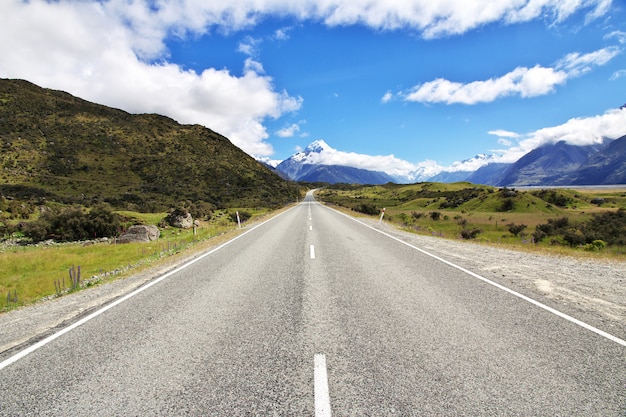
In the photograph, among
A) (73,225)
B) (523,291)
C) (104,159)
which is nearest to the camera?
(523,291)

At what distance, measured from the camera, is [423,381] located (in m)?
3.36

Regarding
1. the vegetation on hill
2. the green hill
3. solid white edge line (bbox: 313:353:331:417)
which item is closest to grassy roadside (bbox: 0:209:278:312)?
solid white edge line (bbox: 313:353:331:417)

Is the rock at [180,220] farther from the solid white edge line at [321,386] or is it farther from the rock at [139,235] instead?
the solid white edge line at [321,386]

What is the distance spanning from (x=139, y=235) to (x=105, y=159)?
48420mm

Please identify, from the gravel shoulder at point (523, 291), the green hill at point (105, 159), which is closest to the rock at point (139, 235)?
the gravel shoulder at point (523, 291)

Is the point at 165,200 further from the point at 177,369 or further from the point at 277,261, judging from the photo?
the point at 177,369

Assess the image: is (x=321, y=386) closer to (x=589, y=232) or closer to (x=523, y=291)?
(x=523, y=291)

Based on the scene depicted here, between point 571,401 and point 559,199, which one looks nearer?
point 571,401

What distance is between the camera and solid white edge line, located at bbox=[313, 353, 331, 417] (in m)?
2.88

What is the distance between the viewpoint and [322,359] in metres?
3.84

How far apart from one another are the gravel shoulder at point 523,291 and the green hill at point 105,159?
34759mm

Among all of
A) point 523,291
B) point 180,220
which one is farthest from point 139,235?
point 523,291

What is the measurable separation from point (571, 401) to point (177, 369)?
13.5ft

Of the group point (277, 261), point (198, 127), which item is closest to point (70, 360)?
point (277, 261)
